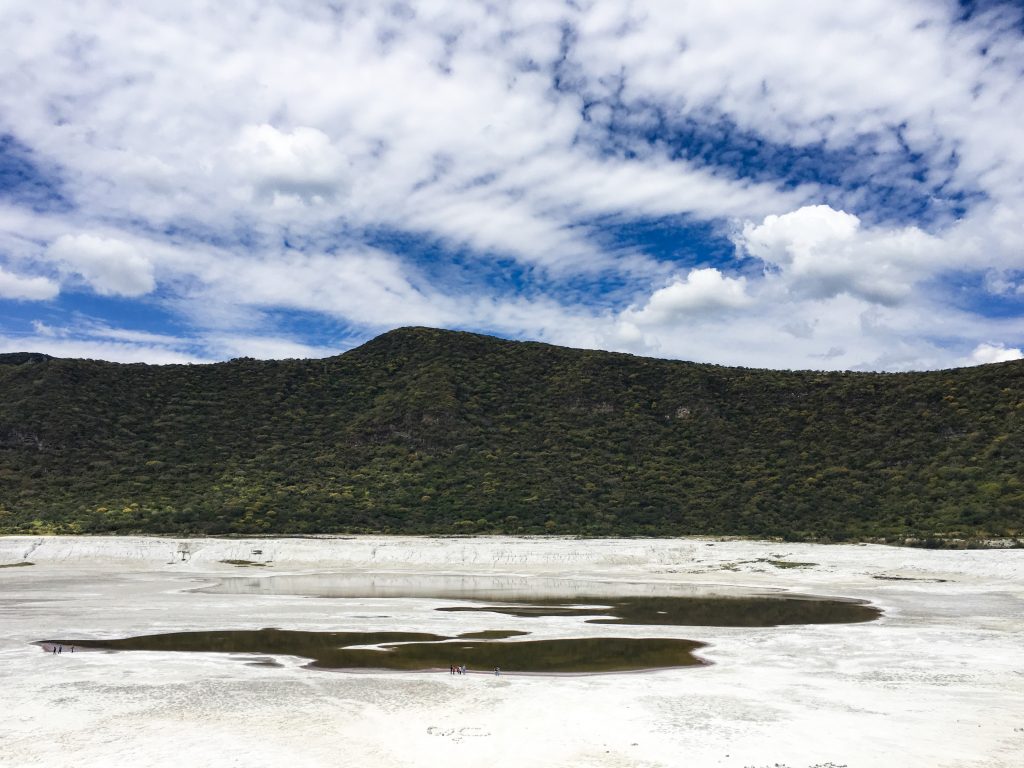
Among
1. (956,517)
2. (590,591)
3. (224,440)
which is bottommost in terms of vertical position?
(590,591)

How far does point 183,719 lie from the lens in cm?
1574

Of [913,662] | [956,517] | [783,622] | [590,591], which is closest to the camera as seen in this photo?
[913,662]

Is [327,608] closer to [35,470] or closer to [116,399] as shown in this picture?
[35,470]

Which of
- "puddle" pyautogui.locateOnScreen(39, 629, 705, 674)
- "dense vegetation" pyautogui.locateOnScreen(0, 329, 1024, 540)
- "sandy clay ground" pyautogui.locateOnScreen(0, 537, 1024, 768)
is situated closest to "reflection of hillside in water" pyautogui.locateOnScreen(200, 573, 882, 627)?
"sandy clay ground" pyautogui.locateOnScreen(0, 537, 1024, 768)

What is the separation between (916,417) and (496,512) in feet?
134

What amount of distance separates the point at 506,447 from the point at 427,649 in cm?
5163

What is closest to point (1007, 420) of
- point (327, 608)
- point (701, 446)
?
point (701, 446)

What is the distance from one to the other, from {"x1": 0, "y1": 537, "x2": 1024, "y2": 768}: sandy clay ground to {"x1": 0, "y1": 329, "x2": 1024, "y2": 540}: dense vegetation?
2289 cm

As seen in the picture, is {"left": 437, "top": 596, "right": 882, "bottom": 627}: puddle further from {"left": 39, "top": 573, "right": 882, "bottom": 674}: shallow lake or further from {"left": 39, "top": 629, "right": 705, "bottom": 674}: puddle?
{"left": 39, "top": 629, "right": 705, "bottom": 674}: puddle

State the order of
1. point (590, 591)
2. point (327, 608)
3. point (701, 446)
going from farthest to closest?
point (701, 446)
point (590, 591)
point (327, 608)

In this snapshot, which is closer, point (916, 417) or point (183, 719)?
point (183, 719)

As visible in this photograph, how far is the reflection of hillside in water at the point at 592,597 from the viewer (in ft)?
98.4

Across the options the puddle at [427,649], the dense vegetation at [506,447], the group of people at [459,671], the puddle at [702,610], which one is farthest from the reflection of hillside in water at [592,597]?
the dense vegetation at [506,447]

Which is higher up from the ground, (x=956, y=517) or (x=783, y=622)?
(x=956, y=517)
